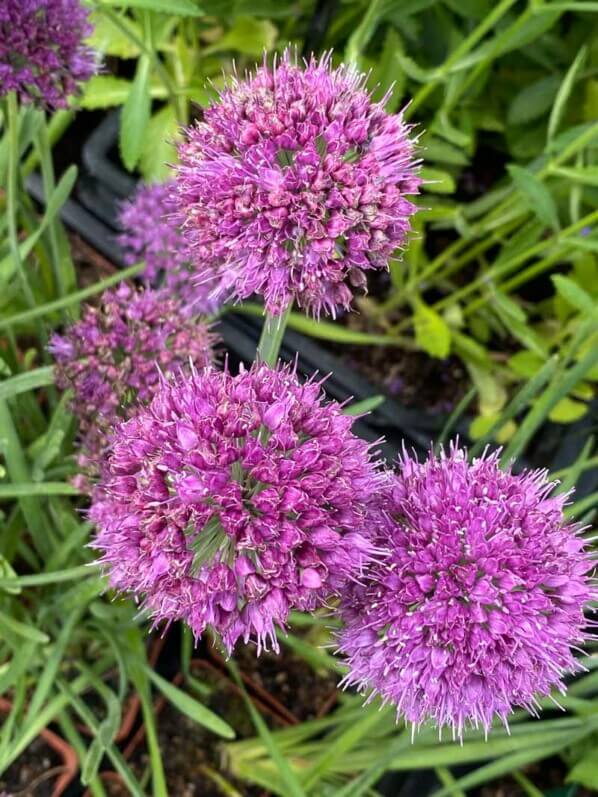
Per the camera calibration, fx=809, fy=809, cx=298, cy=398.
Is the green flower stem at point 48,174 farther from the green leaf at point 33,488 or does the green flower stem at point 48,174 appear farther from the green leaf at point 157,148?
the green leaf at point 157,148

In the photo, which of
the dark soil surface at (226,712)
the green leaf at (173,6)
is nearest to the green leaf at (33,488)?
the green leaf at (173,6)

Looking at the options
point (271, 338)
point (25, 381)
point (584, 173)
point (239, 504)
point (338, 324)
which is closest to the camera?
point (239, 504)

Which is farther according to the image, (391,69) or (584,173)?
(391,69)

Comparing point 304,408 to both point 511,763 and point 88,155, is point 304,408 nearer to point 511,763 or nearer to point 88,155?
point 511,763

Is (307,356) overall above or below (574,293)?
below

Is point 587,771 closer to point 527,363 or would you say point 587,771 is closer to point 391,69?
point 527,363

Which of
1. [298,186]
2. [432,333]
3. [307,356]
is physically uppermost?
[298,186]

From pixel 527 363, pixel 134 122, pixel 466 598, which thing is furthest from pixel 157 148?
pixel 466 598
